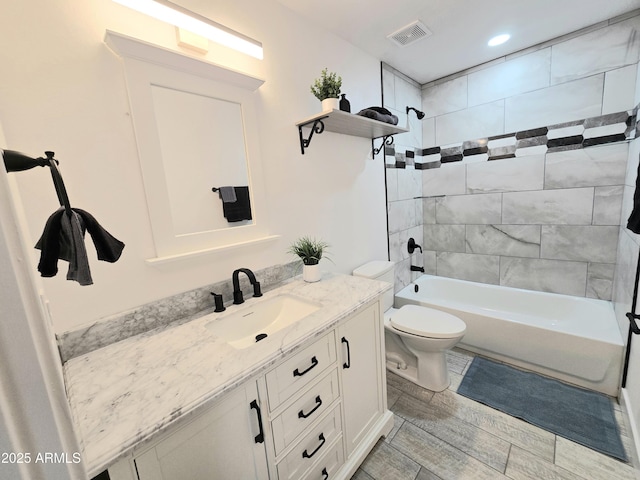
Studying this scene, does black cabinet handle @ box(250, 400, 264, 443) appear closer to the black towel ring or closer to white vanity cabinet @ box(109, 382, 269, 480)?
white vanity cabinet @ box(109, 382, 269, 480)

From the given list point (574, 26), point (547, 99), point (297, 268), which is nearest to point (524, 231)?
point (547, 99)

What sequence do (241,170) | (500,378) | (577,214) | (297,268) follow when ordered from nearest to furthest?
(241,170)
(297,268)
(500,378)
(577,214)

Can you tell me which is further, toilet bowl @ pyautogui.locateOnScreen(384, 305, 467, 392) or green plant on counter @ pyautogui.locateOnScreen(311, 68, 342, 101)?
toilet bowl @ pyautogui.locateOnScreen(384, 305, 467, 392)

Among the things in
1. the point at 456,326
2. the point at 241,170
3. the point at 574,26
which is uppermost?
the point at 574,26

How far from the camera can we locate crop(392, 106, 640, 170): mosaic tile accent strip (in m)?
1.92

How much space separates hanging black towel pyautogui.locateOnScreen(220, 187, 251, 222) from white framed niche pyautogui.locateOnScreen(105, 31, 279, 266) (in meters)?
0.02

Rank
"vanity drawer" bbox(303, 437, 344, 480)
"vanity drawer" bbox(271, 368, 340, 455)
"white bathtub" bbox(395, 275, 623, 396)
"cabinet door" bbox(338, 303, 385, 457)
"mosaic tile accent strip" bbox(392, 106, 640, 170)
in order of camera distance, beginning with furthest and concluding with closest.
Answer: "mosaic tile accent strip" bbox(392, 106, 640, 170) → "white bathtub" bbox(395, 275, 623, 396) → "cabinet door" bbox(338, 303, 385, 457) → "vanity drawer" bbox(303, 437, 344, 480) → "vanity drawer" bbox(271, 368, 340, 455)

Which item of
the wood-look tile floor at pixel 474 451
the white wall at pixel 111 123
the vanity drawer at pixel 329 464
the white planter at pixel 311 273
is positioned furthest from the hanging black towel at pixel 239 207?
the wood-look tile floor at pixel 474 451

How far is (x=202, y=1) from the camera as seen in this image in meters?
1.18

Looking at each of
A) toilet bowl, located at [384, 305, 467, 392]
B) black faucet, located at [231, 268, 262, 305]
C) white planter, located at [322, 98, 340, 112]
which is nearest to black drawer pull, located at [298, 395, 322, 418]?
black faucet, located at [231, 268, 262, 305]

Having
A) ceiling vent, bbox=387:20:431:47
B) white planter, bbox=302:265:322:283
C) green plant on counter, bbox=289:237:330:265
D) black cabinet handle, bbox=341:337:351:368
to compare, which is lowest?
black cabinet handle, bbox=341:337:351:368

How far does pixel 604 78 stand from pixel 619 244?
3.99 ft

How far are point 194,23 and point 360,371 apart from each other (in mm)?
1706

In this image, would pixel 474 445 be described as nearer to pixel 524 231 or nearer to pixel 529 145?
pixel 524 231
